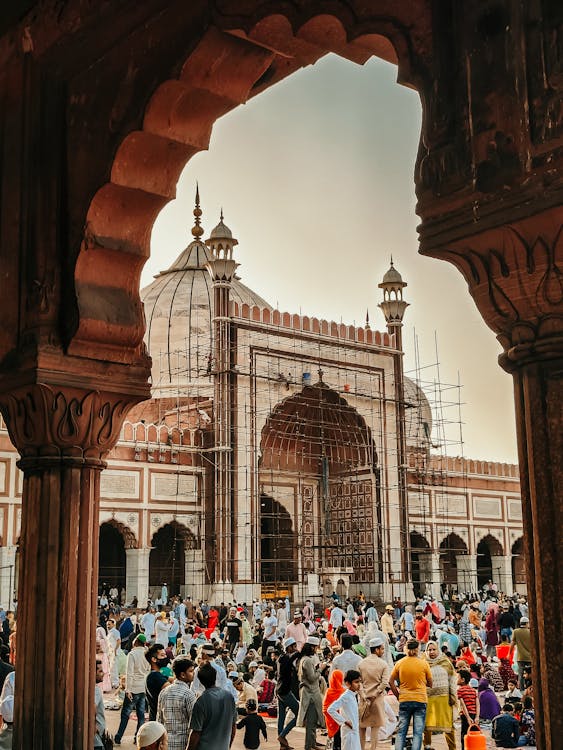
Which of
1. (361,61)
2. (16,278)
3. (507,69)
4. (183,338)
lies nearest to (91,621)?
(16,278)

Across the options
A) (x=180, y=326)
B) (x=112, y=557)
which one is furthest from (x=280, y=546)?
(x=180, y=326)

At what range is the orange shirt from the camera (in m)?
6.73

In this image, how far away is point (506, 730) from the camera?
301 inches

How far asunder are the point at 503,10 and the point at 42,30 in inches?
105

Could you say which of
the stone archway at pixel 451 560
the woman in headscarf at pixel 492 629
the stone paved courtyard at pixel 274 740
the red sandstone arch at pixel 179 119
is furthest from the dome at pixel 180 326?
the red sandstone arch at pixel 179 119

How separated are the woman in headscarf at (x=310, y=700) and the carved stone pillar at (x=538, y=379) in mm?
5748

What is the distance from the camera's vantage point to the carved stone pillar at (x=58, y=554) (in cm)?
387

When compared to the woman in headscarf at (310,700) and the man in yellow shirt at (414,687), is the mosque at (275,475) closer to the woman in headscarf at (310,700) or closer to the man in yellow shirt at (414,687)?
the woman in headscarf at (310,700)

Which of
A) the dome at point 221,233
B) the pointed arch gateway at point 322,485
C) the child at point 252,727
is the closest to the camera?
the child at point 252,727

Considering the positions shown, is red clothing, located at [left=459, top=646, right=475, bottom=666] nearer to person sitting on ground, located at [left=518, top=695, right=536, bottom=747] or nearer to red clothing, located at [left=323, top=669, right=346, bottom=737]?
person sitting on ground, located at [left=518, top=695, right=536, bottom=747]

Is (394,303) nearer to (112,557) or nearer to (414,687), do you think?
(112,557)

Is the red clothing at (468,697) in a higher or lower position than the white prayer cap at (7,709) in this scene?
lower

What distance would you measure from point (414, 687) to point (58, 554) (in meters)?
3.73

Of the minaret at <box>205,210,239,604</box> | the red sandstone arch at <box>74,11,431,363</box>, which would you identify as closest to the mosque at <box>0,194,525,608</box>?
the minaret at <box>205,210,239,604</box>
